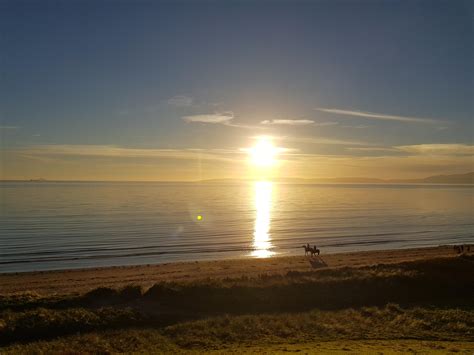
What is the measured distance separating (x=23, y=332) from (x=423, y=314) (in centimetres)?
1913

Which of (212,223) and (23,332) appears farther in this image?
(212,223)

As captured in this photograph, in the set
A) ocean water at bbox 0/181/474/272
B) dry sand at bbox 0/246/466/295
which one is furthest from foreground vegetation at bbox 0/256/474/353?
ocean water at bbox 0/181/474/272

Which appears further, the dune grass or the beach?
the beach

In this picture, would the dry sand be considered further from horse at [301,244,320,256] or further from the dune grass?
the dune grass

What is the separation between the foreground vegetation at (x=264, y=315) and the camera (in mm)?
16469

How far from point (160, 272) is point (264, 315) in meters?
16.9

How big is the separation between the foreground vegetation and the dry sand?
5.82 metres

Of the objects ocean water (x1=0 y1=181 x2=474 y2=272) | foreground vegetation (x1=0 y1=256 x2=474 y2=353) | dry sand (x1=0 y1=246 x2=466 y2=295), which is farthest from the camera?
ocean water (x1=0 y1=181 x2=474 y2=272)

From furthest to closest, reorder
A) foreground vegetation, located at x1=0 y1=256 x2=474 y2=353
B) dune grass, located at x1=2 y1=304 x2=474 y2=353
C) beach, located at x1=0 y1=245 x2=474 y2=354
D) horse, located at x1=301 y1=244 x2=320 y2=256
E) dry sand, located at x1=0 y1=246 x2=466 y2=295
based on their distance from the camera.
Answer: horse, located at x1=301 y1=244 x2=320 y2=256
dry sand, located at x1=0 y1=246 x2=466 y2=295
foreground vegetation, located at x1=0 y1=256 x2=474 y2=353
beach, located at x1=0 y1=245 x2=474 y2=354
dune grass, located at x1=2 y1=304 x2=474 y2=353

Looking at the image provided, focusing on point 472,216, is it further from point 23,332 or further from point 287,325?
point 23,332

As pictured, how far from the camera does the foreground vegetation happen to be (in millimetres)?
16469

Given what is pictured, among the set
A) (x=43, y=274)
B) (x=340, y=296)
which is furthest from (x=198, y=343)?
(x=43, y=274)

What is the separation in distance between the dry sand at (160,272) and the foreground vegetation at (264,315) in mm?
5823

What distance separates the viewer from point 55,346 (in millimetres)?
15750
